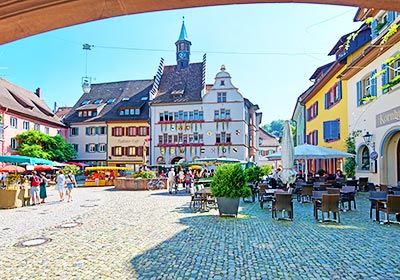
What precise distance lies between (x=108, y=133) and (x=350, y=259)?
45.6 m

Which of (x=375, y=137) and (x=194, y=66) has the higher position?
(x=194, y=66)

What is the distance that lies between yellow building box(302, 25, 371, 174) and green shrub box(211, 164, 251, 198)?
9.77 metres

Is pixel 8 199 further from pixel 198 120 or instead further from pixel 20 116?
pixel 198 120

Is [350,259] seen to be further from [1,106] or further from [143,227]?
[1,106]

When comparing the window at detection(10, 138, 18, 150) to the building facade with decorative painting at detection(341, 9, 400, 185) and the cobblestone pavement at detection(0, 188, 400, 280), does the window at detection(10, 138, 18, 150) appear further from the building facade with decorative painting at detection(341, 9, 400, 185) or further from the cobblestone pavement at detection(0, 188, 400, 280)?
the building facade with decorative painting at detection(341, 9, 400, 185)

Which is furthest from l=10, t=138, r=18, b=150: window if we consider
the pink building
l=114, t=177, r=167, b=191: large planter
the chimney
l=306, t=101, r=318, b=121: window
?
l=306, t=101, r=318, b=121: window

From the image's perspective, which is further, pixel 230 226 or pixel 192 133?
pixel 192 133

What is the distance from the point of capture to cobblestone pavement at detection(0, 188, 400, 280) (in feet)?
17.9

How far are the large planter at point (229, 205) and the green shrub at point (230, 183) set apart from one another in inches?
5.0

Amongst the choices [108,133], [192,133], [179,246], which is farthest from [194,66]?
[179,246]

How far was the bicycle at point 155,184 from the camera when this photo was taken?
2511 centimetres

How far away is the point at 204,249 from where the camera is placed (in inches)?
270

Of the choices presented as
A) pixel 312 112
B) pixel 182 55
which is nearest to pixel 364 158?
pixel 312 112

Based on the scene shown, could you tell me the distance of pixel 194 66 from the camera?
4969cm
